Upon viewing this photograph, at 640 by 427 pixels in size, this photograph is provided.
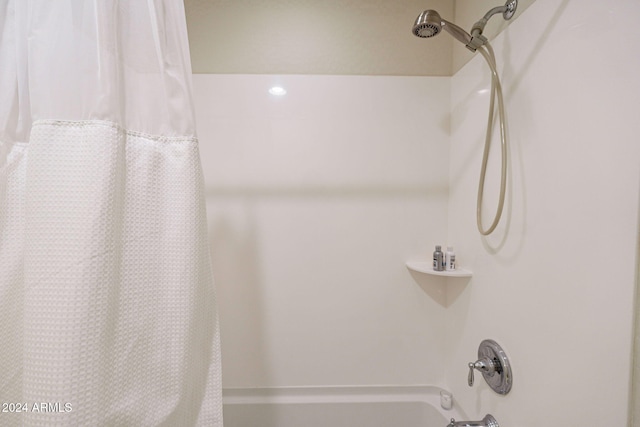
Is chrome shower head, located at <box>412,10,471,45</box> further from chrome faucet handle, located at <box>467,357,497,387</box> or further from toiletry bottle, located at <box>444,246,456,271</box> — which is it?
chrome faucet handle, located at <box>467,357,497,387</box>

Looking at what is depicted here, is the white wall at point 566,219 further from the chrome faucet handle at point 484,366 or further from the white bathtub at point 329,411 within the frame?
the white bathtub at point 329,411

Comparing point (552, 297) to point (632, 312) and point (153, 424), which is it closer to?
point (632, 312)

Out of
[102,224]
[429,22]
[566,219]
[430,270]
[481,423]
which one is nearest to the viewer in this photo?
[102,224]

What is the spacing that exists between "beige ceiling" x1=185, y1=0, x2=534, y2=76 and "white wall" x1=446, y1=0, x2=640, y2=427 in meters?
0.36

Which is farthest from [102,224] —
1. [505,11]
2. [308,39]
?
[505,11]

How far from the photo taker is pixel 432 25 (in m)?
0.72

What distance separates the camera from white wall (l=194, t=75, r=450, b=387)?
42.8 inches

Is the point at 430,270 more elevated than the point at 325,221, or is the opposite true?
the point at 325,221

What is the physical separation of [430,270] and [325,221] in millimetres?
486

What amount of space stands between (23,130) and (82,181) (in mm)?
236

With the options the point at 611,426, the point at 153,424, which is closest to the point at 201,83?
the point at 153,424

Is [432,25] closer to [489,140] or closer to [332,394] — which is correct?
[489,140]

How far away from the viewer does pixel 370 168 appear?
1.09 m

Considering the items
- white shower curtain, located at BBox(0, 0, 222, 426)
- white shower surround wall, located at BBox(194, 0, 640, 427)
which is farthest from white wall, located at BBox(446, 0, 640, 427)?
white shower curtain, located at BBox(0, 0, 222, 426)
